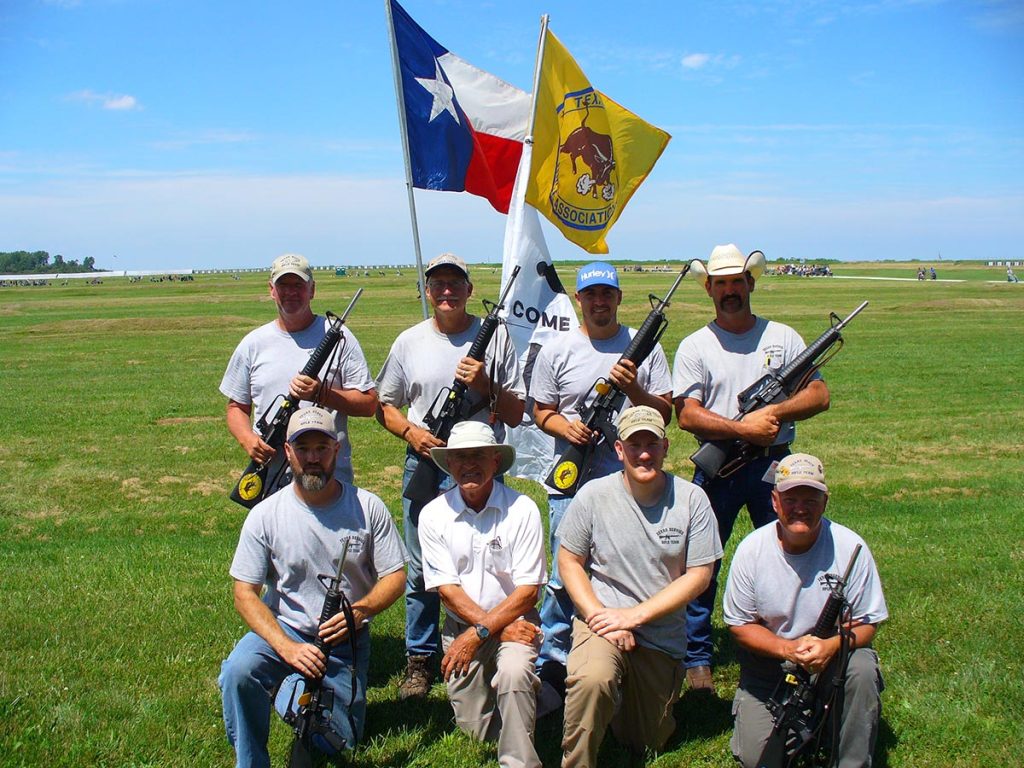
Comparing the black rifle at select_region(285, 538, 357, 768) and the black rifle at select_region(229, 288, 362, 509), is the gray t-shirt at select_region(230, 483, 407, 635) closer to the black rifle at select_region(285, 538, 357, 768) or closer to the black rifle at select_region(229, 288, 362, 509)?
the black rifle at select_region(285, 538, 357, 768)

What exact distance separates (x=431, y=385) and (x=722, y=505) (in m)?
2.07

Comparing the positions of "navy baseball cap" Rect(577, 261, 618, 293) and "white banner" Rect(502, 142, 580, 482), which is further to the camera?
"white banner" Rect(502, 142, 580, 482)

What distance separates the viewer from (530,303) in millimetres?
7492

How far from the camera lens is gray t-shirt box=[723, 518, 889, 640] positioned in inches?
179

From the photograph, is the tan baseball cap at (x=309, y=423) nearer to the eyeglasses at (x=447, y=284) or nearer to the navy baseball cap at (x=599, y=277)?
the eyeglasses at (x=447, y=284)

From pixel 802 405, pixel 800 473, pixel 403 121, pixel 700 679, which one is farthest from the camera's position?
pixel 403 121

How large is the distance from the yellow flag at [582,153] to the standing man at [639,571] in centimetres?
330

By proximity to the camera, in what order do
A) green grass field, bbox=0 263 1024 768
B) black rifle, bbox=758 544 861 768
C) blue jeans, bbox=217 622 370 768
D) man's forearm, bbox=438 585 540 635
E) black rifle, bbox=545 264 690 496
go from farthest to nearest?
black rifle, bbox=545 264 690 496 < green grass field, bbox=0 263 1024 768 < man's forearm, bbox=438 585 540 635 < blue jeans, bbox=217 622 370 768 < black rifle, bbox=758 544 861 768

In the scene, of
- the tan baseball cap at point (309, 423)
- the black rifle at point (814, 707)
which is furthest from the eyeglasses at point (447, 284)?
the black rifle at point (814, 707)

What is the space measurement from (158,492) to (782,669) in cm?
978

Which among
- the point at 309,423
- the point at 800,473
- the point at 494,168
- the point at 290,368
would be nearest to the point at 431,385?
the point at 290,368

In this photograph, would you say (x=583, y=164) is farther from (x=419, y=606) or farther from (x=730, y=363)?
(x=419, y=606)

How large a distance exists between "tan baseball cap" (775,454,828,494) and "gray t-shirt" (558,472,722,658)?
0.57 metres

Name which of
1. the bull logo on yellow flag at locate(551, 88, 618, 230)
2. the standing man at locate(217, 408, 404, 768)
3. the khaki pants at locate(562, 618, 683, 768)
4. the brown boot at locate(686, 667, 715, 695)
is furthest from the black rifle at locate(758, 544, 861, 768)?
the bull logo on yellow flag at locate(551, 88, 618, 230)
